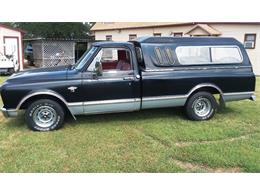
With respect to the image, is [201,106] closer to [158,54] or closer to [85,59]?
[158,54]

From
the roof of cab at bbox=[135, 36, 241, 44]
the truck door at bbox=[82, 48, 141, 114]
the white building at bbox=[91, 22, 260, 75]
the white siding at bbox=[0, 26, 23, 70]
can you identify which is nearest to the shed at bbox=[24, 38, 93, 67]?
Answer: the white siding at bbox=[0, 26, 23, 70]

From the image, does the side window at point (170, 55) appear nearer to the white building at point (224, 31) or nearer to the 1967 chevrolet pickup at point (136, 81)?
the 1967 chevrolet pickup at point (136, 81)

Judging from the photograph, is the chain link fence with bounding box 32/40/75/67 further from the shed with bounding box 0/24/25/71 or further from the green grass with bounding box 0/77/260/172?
the green grass with bounding box 0/77/260/172

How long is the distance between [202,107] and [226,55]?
1419 mm

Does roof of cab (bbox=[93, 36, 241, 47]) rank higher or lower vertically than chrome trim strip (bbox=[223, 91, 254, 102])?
higher

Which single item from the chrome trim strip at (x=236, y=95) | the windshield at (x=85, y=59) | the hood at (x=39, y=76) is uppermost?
→ the windshield at (x=85, y=59)

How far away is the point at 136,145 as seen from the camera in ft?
17.4

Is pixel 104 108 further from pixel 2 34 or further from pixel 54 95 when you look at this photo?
pixel 2 34

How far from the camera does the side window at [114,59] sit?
633cm

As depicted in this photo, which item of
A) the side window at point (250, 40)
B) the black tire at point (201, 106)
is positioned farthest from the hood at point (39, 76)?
the side window at point (250, 40)

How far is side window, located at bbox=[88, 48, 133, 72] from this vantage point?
6334 mm

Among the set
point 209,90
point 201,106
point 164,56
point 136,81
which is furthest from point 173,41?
point 201,106

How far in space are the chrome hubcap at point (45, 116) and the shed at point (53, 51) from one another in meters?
16.9

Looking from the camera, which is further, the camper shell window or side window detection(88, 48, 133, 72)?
the camper shell window
